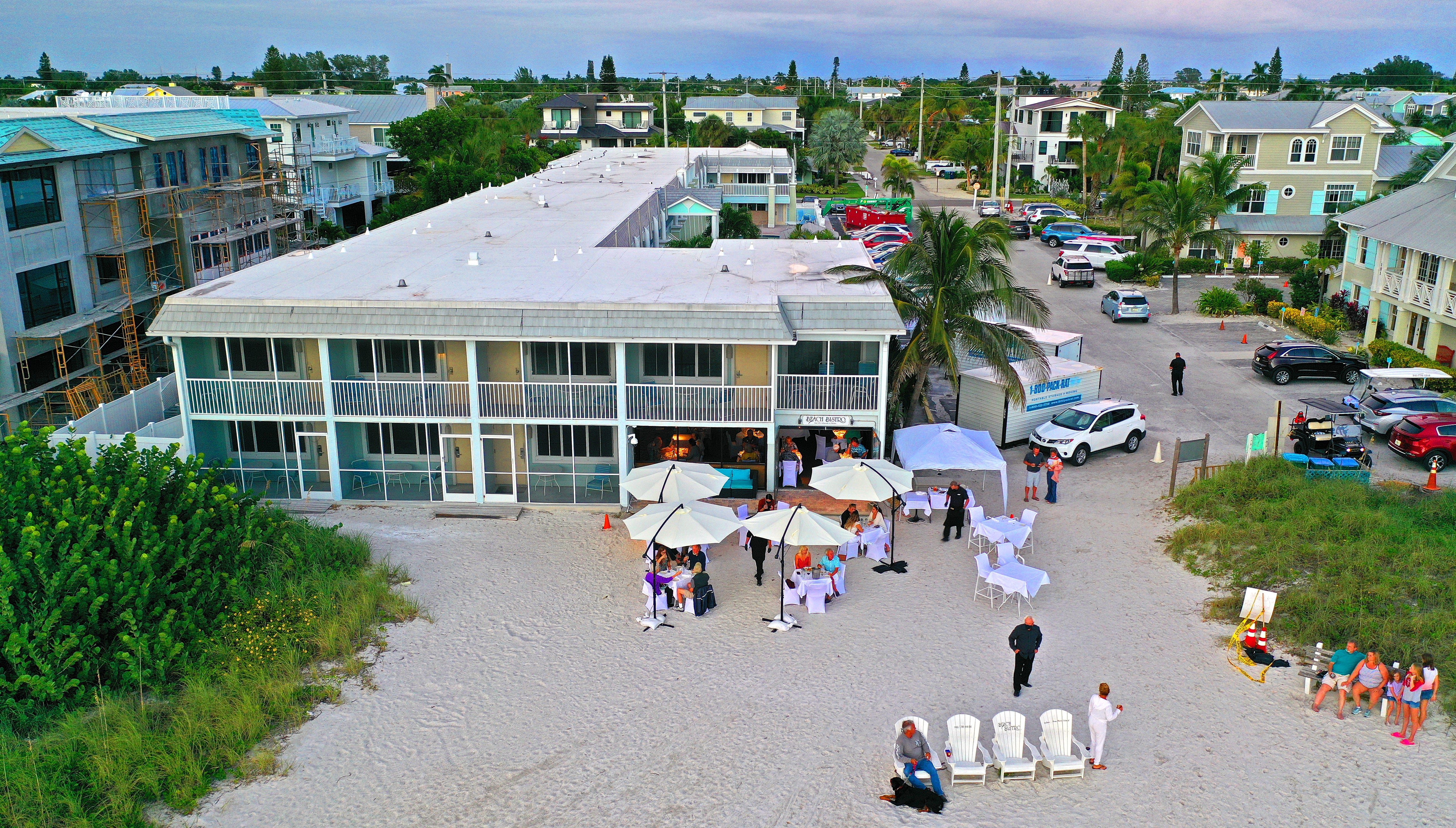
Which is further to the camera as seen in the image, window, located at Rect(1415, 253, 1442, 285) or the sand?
window, located at Rect(1415, 253, 1442, 285)

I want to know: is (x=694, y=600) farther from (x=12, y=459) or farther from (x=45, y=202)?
(x=45, y=202)

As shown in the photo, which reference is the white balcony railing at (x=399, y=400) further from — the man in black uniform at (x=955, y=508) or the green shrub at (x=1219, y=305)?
the green shrub at (x=1219, y=305)

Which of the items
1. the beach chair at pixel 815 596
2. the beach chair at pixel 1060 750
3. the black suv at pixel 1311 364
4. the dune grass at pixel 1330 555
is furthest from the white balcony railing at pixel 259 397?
the black suv at pixel 1311 364

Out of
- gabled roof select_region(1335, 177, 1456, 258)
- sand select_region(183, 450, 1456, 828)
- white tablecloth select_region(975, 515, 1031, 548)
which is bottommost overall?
sand select_region(183, 450, 1456, 828)

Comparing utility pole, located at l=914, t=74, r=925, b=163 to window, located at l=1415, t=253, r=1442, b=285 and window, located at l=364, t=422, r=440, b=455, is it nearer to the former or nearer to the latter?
window, located at l=1415, t=253, r=1442, b=285

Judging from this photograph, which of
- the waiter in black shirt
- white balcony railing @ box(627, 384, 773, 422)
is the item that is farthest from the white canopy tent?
the waiter in black shirt

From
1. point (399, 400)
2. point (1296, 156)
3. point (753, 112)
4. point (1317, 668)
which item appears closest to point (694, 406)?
point (399, 400)

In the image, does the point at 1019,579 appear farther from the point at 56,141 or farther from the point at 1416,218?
the point at 56,141

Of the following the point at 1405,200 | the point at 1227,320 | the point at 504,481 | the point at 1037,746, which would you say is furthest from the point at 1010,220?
the point at 1037,746
